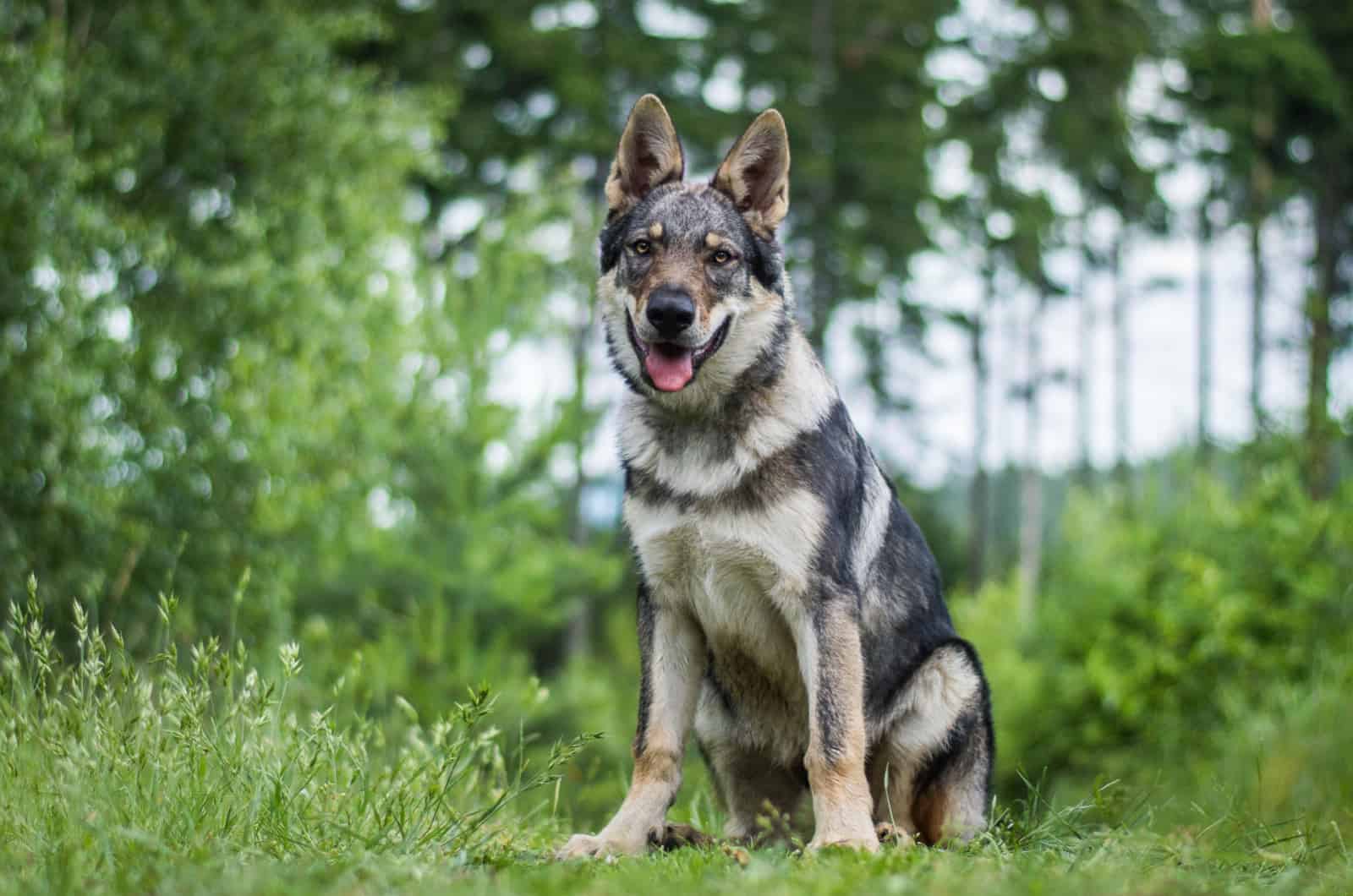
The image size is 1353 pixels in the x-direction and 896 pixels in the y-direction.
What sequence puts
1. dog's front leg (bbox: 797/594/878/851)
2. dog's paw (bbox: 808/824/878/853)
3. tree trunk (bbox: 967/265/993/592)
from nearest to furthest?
dog's paw (bbox: 808/824/878/853)
dog's front leg (bbox: 797/594/878/851)
tree trunk (bbox: 967/265/993/592)

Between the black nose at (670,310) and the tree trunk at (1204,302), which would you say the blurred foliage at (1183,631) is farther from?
the tree trunk at (1204,302)

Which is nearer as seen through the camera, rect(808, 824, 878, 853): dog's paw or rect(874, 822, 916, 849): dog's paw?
rect(808, 824, 878, 853): dog's paw

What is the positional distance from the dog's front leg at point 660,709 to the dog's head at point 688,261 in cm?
80

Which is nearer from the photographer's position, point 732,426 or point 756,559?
point 756,559

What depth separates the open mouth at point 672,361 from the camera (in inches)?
169

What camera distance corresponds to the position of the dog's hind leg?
4.73 meters

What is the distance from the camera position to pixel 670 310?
13.9 feet

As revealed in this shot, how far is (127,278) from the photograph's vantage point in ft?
36.9

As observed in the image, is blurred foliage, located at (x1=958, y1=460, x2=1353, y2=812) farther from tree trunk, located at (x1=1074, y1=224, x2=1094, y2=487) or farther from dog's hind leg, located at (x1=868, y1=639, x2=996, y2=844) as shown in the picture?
tree trunk, located at (x1=1074, y1=224, x2=1094, y2=487)

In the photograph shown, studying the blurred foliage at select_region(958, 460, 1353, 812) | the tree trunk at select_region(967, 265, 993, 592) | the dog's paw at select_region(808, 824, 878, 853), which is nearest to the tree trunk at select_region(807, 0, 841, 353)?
the tree trunk at select_region(967, 265, 993, 592)

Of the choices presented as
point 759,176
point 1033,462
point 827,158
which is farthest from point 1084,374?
point 759,176

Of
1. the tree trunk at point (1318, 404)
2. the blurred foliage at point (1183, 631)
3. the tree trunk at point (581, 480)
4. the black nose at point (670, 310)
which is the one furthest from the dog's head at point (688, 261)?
the tree trunk at point (581, 480)

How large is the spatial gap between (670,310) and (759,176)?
94cm

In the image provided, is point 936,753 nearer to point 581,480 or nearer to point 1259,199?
point 581,480
